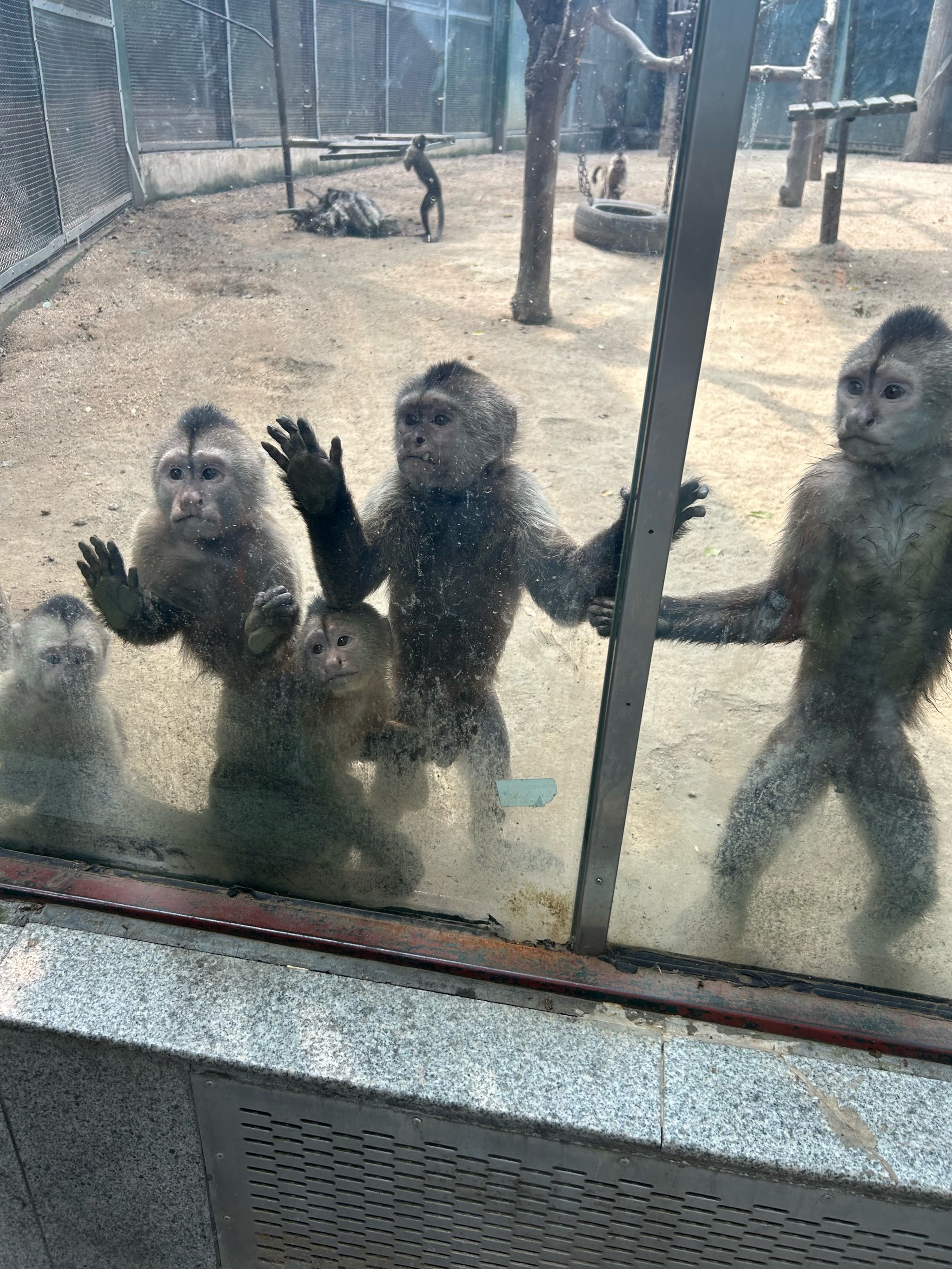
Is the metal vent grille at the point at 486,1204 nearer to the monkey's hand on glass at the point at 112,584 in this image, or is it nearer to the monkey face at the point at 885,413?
the monkey's hand on glass at the point at 112,584

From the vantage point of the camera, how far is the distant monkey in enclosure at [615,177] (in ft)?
5.81

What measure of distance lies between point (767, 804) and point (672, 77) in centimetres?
190

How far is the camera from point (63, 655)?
2.85m

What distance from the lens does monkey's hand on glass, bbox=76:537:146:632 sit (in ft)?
8.63

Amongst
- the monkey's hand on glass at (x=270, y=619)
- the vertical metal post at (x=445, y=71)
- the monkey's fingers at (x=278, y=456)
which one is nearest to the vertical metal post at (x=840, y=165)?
the vertical metal post at (x=445, y=71)

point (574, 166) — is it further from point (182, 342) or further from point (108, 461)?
point (108, 461)

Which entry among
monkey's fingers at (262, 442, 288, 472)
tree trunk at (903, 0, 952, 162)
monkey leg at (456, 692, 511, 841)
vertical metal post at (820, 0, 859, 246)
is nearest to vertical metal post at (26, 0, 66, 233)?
monkey's fingers at (262, 442, 288, 472)

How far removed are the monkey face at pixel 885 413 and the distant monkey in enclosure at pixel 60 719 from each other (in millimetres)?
2300

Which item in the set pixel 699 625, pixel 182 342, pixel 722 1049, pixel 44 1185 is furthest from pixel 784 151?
pixel 44 1185

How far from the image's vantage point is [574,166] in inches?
74.5

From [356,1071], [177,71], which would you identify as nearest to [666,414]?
[177,71]

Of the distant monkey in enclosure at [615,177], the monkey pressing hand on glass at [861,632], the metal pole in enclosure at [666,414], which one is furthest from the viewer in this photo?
the monkey pressing hand on glass at [861,632]

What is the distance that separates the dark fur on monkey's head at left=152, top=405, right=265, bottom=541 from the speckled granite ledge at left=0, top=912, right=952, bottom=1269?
1.27 meters

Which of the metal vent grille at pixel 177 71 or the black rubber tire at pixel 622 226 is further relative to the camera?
the metal vent grille at pixel 177 71
